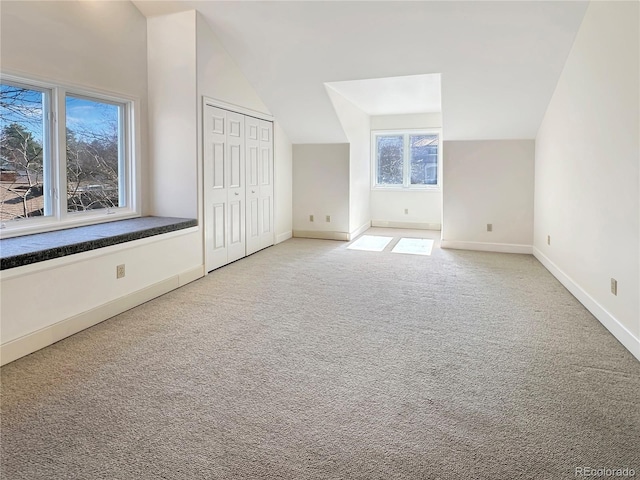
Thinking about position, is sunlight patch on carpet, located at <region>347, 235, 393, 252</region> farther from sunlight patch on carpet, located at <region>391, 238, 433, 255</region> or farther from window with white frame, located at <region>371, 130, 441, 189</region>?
window with white frame, located at <region>371, 130, 441, 189</region>

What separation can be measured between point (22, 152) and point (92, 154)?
0.64 meters

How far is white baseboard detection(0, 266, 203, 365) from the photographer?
2.61m

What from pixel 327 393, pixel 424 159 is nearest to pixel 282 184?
pixel 424 159

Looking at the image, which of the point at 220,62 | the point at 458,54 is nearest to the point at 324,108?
the point at 220,62

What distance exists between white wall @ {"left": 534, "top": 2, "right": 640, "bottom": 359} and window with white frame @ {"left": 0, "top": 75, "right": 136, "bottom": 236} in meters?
4.18

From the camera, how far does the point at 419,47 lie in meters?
4.36

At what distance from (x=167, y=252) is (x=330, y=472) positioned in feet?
9.54

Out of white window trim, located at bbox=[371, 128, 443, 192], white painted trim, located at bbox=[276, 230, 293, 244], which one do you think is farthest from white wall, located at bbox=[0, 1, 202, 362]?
white window trim, located at bbox=[371, 128, 443, 192]

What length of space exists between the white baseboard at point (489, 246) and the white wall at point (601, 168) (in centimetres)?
113

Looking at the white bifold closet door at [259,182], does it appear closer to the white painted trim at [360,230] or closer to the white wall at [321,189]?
the white wall at [321,189]

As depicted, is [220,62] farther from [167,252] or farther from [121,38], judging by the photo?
[167,252]

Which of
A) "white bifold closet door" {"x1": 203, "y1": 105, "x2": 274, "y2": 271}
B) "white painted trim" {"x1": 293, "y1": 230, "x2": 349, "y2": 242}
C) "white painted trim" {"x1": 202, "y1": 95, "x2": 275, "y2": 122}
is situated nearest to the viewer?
"white painted trim" {"x1": 202, "y1": 95, "x2": 275, "y2": 122}

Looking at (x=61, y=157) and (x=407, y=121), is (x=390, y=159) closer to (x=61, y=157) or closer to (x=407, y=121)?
(x=407, y=121)

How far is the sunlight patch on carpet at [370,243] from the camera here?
6.28m
